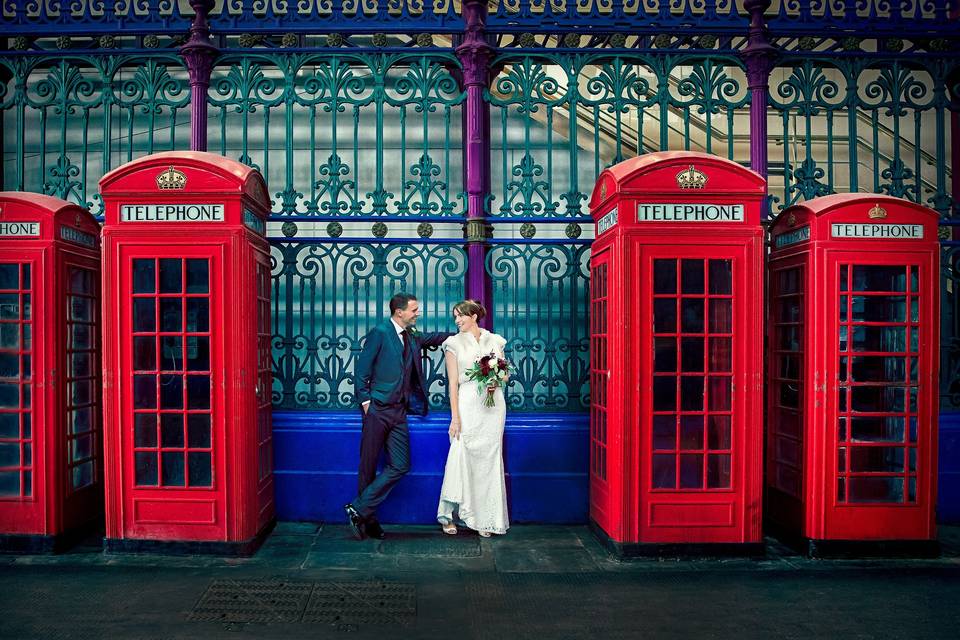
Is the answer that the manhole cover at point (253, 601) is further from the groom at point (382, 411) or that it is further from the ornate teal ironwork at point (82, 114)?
the ornate teal ironwork at point (82, 114)

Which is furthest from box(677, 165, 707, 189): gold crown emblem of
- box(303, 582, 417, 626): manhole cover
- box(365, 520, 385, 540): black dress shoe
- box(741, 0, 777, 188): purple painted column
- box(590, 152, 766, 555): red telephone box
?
box(365, 520, 385, 540): black dress shoe

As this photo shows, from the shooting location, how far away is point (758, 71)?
703 centimetres

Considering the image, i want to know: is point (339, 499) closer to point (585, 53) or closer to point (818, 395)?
point (818, 395)

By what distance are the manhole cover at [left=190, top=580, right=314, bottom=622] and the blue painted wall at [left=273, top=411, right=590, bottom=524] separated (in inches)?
62.9

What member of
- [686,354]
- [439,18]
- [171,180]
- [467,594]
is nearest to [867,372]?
[686,354]

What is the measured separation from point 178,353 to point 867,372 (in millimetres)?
5176

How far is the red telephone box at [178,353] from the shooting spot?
18.4ft

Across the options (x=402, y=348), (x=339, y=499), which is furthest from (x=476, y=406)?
(x=339, y=499)

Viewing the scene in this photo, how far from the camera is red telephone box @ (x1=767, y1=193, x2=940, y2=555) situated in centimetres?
562

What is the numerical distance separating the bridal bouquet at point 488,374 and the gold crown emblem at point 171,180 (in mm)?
2588

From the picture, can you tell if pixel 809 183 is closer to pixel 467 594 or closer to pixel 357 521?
pixel 467 594

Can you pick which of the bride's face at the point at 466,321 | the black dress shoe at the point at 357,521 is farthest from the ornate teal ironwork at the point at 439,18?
the black dress shoe at the point at 357,521

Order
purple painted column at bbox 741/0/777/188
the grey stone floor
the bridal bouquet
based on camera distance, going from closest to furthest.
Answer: the grey stone floor, the bridal bouquet, purple painted column at bbox 741/0/777/188

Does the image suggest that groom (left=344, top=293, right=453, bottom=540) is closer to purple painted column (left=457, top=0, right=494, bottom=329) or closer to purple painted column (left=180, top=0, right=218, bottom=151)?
purple painted column (left=457, top=0, right=494, bottom=329)
